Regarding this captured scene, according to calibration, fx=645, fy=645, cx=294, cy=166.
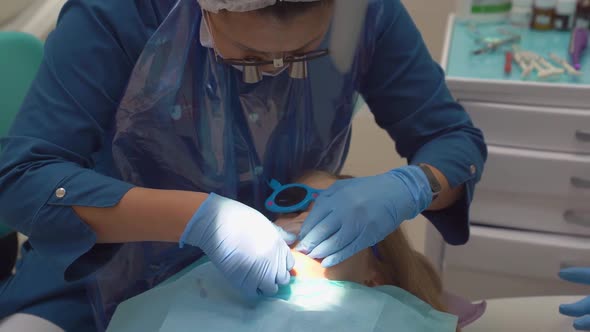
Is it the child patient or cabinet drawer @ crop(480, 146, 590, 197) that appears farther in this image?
cabinet drawer @ crop(480, 146, 590, 197)

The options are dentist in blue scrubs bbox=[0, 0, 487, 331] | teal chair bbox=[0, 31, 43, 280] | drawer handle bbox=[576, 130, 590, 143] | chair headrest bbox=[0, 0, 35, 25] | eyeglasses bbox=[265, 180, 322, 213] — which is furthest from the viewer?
chair headrest bbox=[0, 0, 35, 25]

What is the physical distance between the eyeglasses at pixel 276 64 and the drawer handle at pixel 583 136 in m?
0.67

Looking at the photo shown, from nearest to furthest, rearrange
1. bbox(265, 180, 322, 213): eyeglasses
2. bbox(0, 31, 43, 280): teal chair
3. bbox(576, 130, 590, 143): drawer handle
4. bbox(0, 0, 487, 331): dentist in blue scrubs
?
bbox(0, 0, 487, 331): dentist in blue scrubs → bbox(265, 180, 322, 213): eyeglasses → bbox(0, 31, 43, 280): teal chair → bbox(576, 130, 590, 143): drawer handle

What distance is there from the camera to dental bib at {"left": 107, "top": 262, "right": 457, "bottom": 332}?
888 millimetres

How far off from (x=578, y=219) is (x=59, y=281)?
1112 mm

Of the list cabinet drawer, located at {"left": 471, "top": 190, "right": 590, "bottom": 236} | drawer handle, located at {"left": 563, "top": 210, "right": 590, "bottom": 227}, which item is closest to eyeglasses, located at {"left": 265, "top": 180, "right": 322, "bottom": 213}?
cabinet drawer, located at {"left": 471, "top": 190, "right": 590, "bottom": 236}

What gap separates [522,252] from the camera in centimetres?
148

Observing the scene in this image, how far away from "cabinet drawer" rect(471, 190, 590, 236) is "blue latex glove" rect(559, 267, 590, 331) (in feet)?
1.26

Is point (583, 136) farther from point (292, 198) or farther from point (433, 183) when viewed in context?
point (292, 198)

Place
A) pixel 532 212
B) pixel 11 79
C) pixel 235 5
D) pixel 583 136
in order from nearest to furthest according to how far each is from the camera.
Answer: pixel 235 5
pixel 11 79
pixel 583 136
pixel 532 212

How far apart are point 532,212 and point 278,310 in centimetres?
81

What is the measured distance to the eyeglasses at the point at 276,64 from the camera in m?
0.95


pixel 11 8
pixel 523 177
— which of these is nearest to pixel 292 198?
pixel 523 177

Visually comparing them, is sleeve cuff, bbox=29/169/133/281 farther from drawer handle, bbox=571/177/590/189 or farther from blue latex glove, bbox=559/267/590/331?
drawer handle, bbox=571/177/590/189
